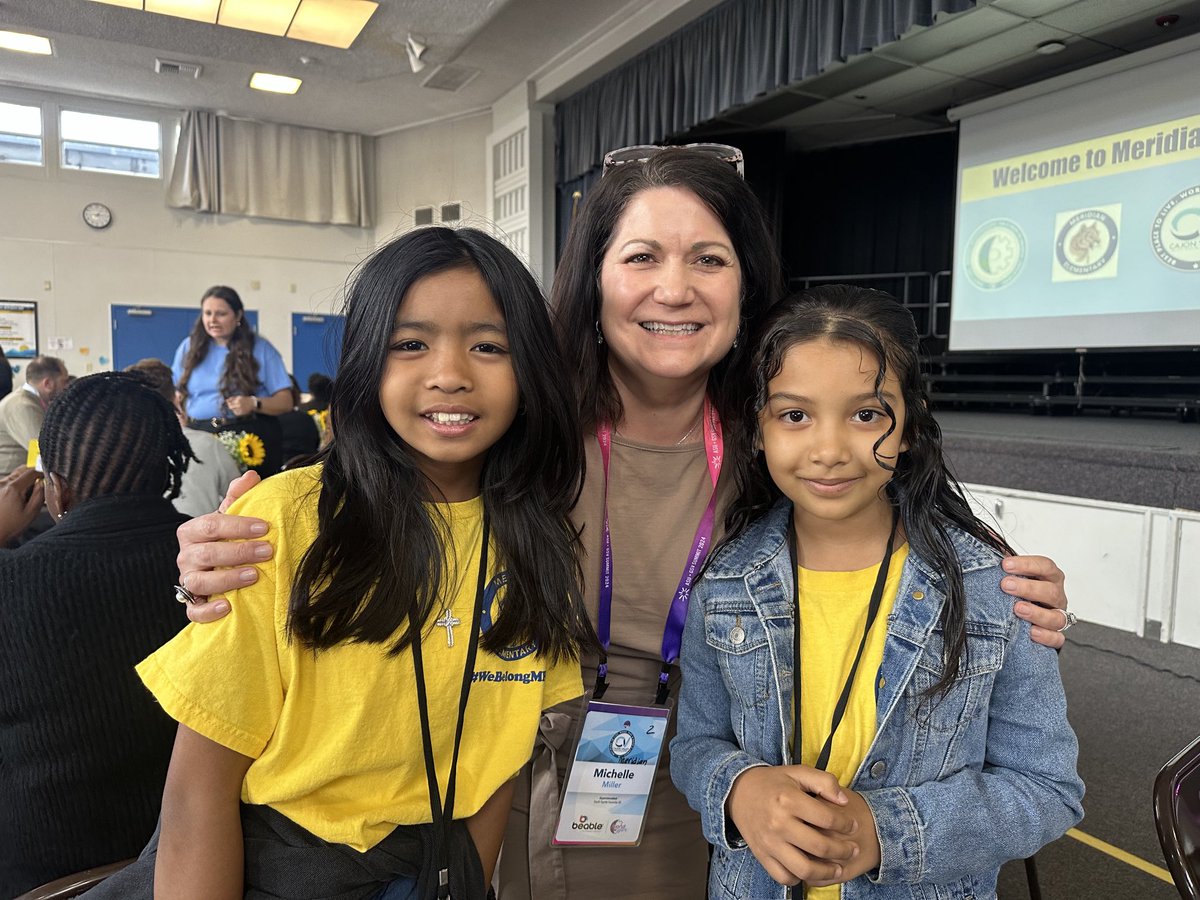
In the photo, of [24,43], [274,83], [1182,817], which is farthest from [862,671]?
[24,43]

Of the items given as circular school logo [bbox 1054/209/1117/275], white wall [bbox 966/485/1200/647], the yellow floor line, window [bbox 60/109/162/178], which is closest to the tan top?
the yellow floor line

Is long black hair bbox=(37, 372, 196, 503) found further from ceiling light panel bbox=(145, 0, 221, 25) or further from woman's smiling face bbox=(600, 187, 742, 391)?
ceiling light panel bbox=(145, 0, 221, 25)

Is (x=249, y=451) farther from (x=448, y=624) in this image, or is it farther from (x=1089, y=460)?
(x=1089, y=460)

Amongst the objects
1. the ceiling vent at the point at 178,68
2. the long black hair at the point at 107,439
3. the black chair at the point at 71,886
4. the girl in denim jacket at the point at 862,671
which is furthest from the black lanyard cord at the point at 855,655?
the ceiling vent at the point at 178,68

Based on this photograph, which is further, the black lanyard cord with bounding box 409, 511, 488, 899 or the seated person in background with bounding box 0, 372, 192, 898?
the seated person in background with bounding box 0, 372, 192, 898

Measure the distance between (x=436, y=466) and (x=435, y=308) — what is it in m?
0.23

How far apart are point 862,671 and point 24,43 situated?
893cm

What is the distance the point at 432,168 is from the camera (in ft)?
30.7

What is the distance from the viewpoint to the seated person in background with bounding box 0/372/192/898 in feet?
4.09

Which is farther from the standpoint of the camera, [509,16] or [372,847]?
[509,16]

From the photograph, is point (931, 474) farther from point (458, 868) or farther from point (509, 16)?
point (509, 16)

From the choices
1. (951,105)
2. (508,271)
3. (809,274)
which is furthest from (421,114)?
(508,271)

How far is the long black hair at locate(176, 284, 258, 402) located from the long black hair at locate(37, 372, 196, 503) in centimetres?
237

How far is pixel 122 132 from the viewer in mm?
8859
